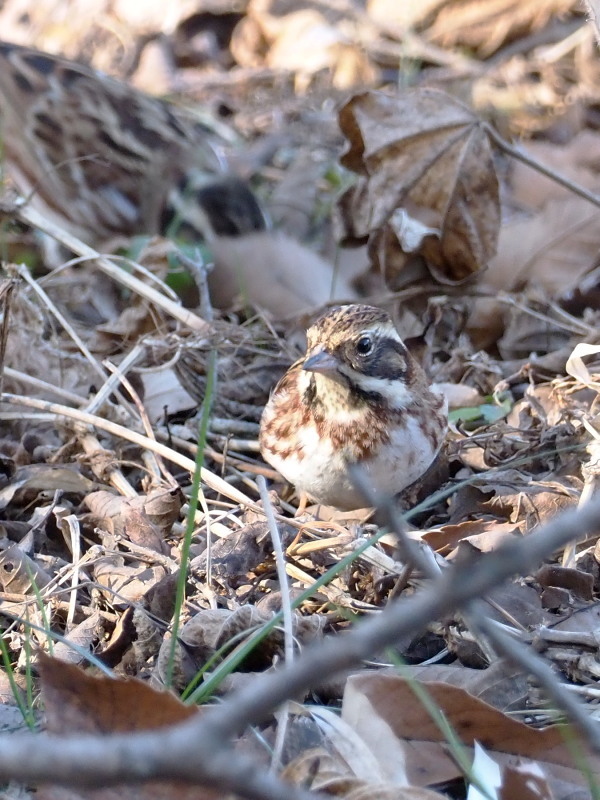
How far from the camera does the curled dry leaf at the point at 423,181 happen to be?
4.57 meters

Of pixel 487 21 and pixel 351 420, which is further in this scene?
pixel 487 21

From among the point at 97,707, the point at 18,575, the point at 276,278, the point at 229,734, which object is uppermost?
the point at 229,734

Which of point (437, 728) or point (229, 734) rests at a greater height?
point (229, 734)

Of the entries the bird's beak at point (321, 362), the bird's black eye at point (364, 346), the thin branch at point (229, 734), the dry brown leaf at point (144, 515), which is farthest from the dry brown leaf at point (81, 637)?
the thin branch at point (229, 734)

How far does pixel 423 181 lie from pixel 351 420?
1.70 meters

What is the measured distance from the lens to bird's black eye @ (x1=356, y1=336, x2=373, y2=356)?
3.37m

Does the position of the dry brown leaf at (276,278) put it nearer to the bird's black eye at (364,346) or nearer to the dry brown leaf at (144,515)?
the bird's black eye at (364,346)

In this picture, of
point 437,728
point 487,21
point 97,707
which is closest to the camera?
point 97,707

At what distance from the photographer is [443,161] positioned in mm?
4602

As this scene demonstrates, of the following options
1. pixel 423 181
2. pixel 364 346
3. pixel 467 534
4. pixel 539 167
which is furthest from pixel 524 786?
pixel 423 181

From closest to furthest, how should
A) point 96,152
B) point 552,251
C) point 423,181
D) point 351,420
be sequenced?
point 351,420
point 423,181
point 552,251
point 96,152

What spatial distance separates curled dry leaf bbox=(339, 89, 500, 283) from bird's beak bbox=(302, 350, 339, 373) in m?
1.51

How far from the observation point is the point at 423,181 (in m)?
4.66

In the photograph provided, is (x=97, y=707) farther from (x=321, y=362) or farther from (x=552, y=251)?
(x=552, y=251)
